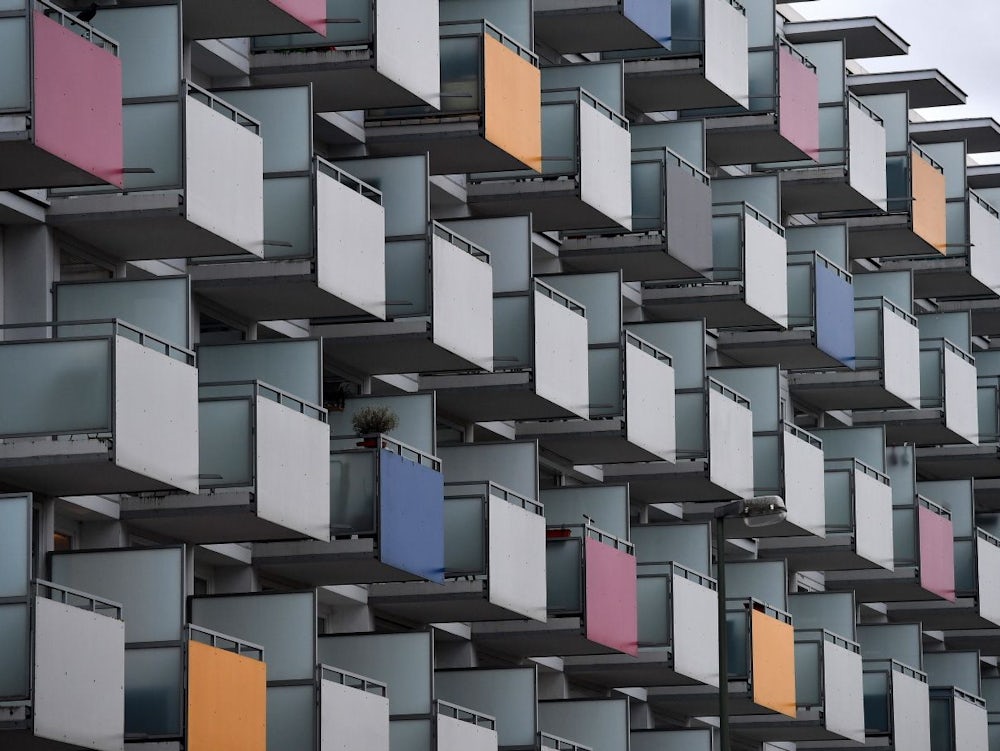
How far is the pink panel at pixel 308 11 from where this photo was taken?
3706cm

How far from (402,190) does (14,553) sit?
1158 centimetres

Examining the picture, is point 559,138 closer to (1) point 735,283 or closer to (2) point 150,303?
(1) point 735,283

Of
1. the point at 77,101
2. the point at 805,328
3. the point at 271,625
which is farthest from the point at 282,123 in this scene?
the point at 805,328

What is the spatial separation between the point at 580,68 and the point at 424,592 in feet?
32.2

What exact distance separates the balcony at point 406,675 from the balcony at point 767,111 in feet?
49.0

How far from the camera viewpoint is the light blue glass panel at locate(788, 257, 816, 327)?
176ft

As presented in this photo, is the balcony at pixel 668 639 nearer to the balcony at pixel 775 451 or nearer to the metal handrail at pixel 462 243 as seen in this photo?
the balcony at pixel 775 451

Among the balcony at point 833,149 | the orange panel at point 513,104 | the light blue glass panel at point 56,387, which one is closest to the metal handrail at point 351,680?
the light blue glass panel at point 56,387

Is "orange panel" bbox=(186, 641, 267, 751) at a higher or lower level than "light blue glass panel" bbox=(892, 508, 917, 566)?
lower

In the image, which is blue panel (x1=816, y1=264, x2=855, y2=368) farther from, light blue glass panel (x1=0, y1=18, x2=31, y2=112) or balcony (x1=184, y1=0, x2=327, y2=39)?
light blue glass panel (x1=0, y1=18, x2=31, y2=112)

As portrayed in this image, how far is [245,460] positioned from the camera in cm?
3481

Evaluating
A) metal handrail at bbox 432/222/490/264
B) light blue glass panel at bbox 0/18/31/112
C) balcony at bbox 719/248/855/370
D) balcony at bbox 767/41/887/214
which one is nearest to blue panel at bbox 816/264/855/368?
balcony at bbox 719/248/855/370

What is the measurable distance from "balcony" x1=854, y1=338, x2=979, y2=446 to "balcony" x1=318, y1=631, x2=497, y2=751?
69.5ft

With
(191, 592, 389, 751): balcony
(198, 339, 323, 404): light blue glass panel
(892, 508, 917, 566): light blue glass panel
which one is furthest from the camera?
(892, 508, 917, 566): light blue glass panel
